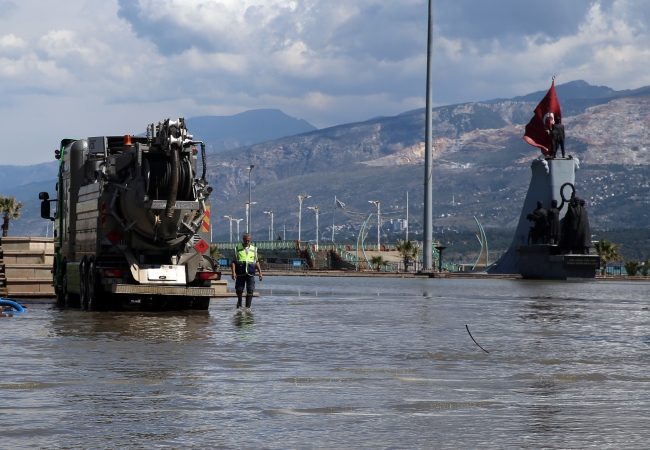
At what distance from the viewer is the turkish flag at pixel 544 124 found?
7231cm

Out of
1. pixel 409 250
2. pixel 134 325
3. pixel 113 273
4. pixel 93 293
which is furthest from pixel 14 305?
pixel 409 250

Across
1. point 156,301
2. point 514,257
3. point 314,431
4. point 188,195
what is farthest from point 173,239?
point 514,257

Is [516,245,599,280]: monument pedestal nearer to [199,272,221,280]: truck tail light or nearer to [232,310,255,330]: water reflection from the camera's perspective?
[232,310,255,330]: water reflection

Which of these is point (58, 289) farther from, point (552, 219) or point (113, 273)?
point (552, 219)

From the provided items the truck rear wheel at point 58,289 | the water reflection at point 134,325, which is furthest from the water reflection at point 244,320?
the truck rear wheel at point 58,289

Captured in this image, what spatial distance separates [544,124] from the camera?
72.9 m

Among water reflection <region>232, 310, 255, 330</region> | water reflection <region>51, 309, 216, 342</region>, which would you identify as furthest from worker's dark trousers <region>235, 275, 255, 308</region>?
water reflection <region>51, 309, 216, 342</region>

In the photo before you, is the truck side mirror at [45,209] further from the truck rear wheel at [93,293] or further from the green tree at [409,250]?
the green tree at [409,250]

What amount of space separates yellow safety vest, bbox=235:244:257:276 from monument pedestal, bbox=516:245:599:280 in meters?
47.2

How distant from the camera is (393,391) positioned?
32.9ft

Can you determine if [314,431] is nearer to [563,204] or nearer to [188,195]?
[188,195]

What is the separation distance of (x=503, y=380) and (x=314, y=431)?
3697mm

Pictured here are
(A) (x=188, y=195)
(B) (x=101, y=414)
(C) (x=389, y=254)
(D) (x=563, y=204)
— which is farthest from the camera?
(C) (x=389, y=254)

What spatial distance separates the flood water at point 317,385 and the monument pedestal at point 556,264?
4933cm
